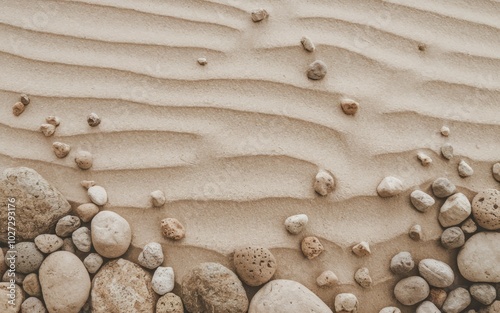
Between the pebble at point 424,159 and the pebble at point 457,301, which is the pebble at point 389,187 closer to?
the pebble at point 424,159

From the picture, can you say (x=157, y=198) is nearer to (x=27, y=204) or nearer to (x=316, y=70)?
(x=27, y=204)

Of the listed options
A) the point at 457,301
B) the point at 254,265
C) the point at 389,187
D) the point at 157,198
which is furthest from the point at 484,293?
the point at 157,198

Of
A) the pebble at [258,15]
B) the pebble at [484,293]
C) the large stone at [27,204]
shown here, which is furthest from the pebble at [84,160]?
the pebble at [484,293]

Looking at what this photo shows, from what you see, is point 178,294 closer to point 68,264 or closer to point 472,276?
point 68,264

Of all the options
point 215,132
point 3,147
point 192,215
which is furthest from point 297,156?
point 3,147

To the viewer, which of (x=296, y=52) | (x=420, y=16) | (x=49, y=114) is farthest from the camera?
(x=420, y=16)
